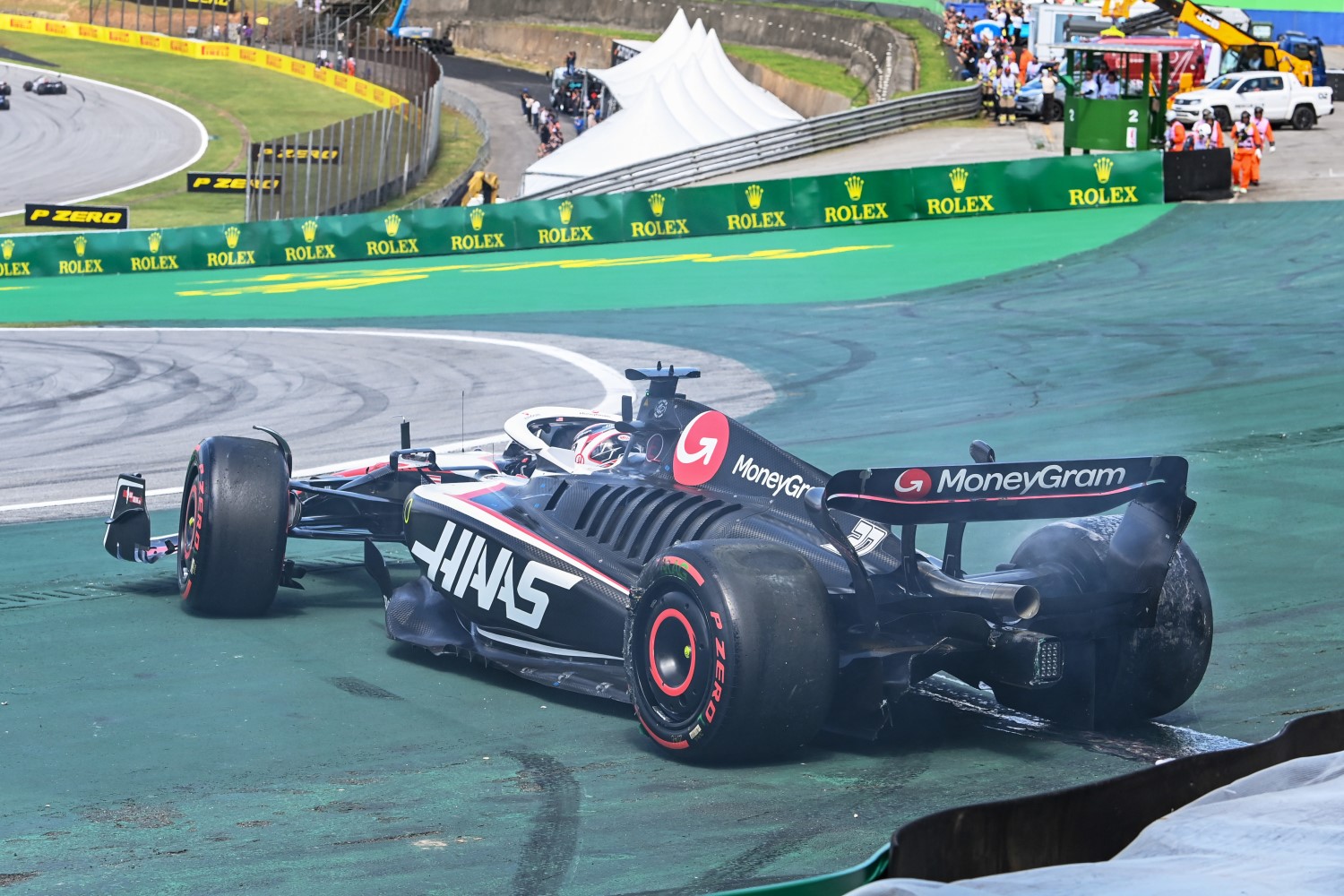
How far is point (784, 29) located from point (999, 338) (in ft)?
185

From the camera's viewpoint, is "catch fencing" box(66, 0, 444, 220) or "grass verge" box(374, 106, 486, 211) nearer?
"catch fencing" box(66, 0, 444, 220)

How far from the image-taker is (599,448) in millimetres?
8961

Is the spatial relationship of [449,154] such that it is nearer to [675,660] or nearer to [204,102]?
[204,102]

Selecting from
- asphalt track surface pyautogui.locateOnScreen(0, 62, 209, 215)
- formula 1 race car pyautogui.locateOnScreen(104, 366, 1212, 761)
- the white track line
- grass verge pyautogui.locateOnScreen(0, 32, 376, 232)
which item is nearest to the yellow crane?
grass verge pyautogui.locateOnScreen(0, 32, 376, 232)

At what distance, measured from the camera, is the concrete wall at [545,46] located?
6975cm

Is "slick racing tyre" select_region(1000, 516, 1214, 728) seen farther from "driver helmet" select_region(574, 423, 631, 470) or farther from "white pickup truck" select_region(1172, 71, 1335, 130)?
"white pickup truck" select_region(1172, 71, 1335, 130)

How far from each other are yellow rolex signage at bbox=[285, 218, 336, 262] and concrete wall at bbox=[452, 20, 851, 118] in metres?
35.4

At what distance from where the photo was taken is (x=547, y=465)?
30.2 feet

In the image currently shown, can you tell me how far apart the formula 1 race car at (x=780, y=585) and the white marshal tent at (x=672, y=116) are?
34.9 meters

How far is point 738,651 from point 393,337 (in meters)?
18.2

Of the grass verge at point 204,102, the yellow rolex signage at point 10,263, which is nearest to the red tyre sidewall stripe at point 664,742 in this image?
the yellow rolex signage at point 10,263

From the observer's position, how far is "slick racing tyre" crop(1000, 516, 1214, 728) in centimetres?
693

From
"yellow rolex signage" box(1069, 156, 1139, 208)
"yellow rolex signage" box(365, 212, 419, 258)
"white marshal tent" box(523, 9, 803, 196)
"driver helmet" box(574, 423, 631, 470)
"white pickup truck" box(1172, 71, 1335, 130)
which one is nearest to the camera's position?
"driver helmet" box(574, 423, 631, 470)

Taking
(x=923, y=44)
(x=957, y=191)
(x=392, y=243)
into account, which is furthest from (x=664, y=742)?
(x=923, y=44)
